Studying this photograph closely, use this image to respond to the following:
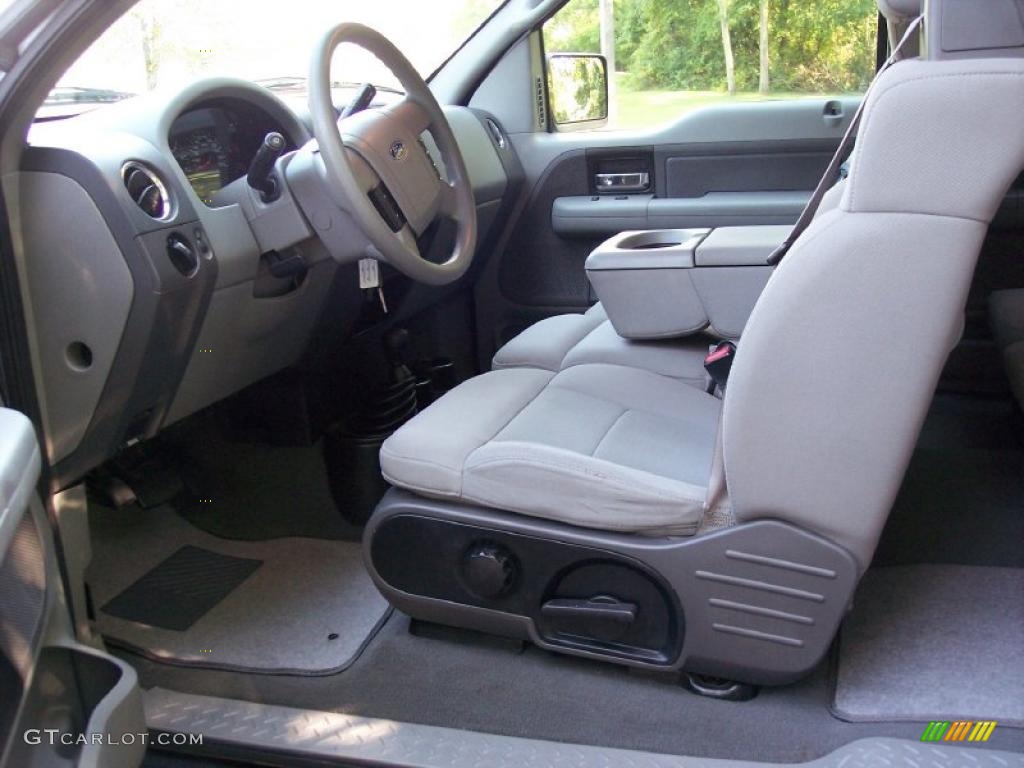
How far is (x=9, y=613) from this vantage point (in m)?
1.09

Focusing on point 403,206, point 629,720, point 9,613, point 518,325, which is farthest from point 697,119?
point 9,613

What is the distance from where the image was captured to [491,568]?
163 cm

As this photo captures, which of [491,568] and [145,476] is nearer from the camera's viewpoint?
[491,568]

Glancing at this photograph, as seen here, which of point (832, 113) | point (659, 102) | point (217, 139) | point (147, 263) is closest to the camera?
point (147, 263)

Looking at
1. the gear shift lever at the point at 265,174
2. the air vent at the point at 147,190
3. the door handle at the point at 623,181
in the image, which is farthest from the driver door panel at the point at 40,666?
the door handle at the point at 623,181

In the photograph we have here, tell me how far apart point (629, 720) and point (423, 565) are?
432mm

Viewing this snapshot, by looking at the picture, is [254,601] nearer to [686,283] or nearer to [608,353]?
[608,353]

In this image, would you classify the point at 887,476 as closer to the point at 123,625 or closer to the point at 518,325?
the point at 123,625

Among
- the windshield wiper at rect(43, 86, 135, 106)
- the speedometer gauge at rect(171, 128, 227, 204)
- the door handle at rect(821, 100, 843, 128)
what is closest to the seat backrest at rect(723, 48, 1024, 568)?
the speedometer gauge at rect(171, 128, 227, 204)

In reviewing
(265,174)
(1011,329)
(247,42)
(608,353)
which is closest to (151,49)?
(265,174)

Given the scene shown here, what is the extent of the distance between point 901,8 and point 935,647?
41.9 inches

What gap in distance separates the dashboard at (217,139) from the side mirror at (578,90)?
46.6 inches

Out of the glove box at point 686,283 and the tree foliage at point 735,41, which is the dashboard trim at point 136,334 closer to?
the glove box at point 686,283

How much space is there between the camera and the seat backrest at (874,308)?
1152 millimetres
